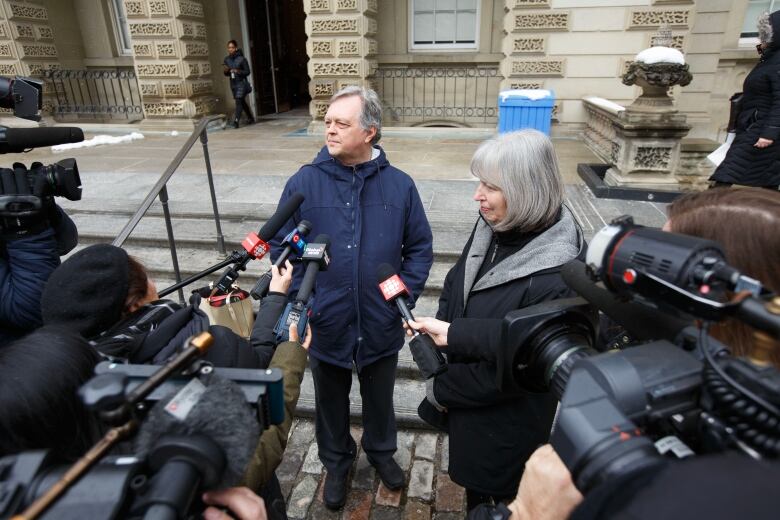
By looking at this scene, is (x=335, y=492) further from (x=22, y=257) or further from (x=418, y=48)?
(x=418, y=48)

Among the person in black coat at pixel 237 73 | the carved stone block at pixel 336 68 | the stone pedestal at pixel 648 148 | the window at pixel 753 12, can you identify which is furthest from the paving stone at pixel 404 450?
the window at pixel 753 12

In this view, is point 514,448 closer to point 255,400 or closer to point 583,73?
point 255,400

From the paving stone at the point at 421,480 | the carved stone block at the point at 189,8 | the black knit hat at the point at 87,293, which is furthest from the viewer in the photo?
the carved stone block at the point at 189,8

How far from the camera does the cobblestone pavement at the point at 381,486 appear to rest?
232cm

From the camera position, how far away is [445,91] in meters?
10.6

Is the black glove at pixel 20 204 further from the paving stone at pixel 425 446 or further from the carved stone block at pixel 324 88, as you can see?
the carved stone block at pixel 324 88

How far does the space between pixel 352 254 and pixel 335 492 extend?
3.98 ft

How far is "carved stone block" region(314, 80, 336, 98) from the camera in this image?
8852 mm

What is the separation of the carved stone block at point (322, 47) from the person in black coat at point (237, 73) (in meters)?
2.28

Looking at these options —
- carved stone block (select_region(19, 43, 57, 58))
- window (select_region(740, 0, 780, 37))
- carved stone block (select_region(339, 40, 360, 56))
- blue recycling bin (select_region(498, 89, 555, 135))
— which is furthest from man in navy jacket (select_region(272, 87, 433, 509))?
carved stone block (select_region(19, 43, 57, 58))

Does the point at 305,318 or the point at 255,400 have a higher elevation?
the point at 255,400

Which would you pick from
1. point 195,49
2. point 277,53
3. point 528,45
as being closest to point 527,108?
point 528,45

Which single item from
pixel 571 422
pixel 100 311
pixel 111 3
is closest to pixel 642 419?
pixel 571 422

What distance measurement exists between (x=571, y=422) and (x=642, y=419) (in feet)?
0.35
